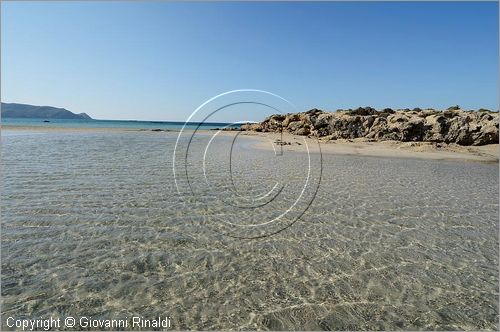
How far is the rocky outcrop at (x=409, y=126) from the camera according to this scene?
33.5 meters

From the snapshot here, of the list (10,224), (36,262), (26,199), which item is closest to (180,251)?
(36,262)

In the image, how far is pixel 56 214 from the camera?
9.30 metres

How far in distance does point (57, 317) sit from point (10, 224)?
540 cm

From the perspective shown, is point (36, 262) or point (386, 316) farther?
point (36, 262)

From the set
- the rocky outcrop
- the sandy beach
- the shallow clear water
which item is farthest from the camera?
the rocky outcrop

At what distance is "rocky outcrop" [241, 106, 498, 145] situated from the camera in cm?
3347

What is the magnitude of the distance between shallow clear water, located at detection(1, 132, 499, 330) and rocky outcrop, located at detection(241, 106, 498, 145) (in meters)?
25.3

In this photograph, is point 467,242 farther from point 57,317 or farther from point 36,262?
point 36,262

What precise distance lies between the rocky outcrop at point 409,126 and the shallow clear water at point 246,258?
83.0 ft

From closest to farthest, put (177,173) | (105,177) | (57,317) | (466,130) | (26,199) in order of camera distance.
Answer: (57,317), (26,199), (105,177), (177,173), (466,130)
